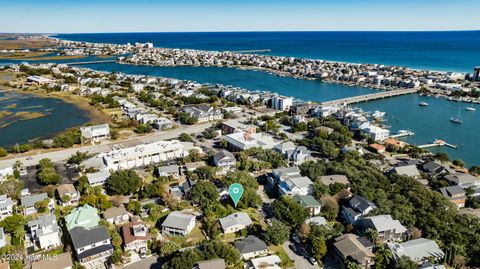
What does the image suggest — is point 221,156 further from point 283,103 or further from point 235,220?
point 283,103

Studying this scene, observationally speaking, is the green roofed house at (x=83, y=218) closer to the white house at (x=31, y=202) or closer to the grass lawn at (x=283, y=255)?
the white house at (x=31, y=202)

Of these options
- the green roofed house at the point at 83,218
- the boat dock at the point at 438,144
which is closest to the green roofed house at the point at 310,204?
the green roofed house at the point at 83,218

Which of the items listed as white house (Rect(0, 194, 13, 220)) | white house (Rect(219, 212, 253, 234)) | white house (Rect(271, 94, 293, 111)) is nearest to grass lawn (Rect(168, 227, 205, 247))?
white house (Rect(219, 212, 253, 234))

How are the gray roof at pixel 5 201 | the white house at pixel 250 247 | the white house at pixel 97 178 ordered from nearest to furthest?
1. the white house at pixel 250 247
2. the gray roof at pixel 5 201
3. the white house at pixel 97 178

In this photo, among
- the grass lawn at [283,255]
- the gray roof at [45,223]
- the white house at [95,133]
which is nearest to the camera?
the grass lawn at [283,255]

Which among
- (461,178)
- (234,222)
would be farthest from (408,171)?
(234,222)

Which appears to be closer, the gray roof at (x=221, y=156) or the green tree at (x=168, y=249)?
the green tree at (x=168, y=249)

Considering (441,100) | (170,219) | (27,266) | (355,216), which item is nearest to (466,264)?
(355,216)
